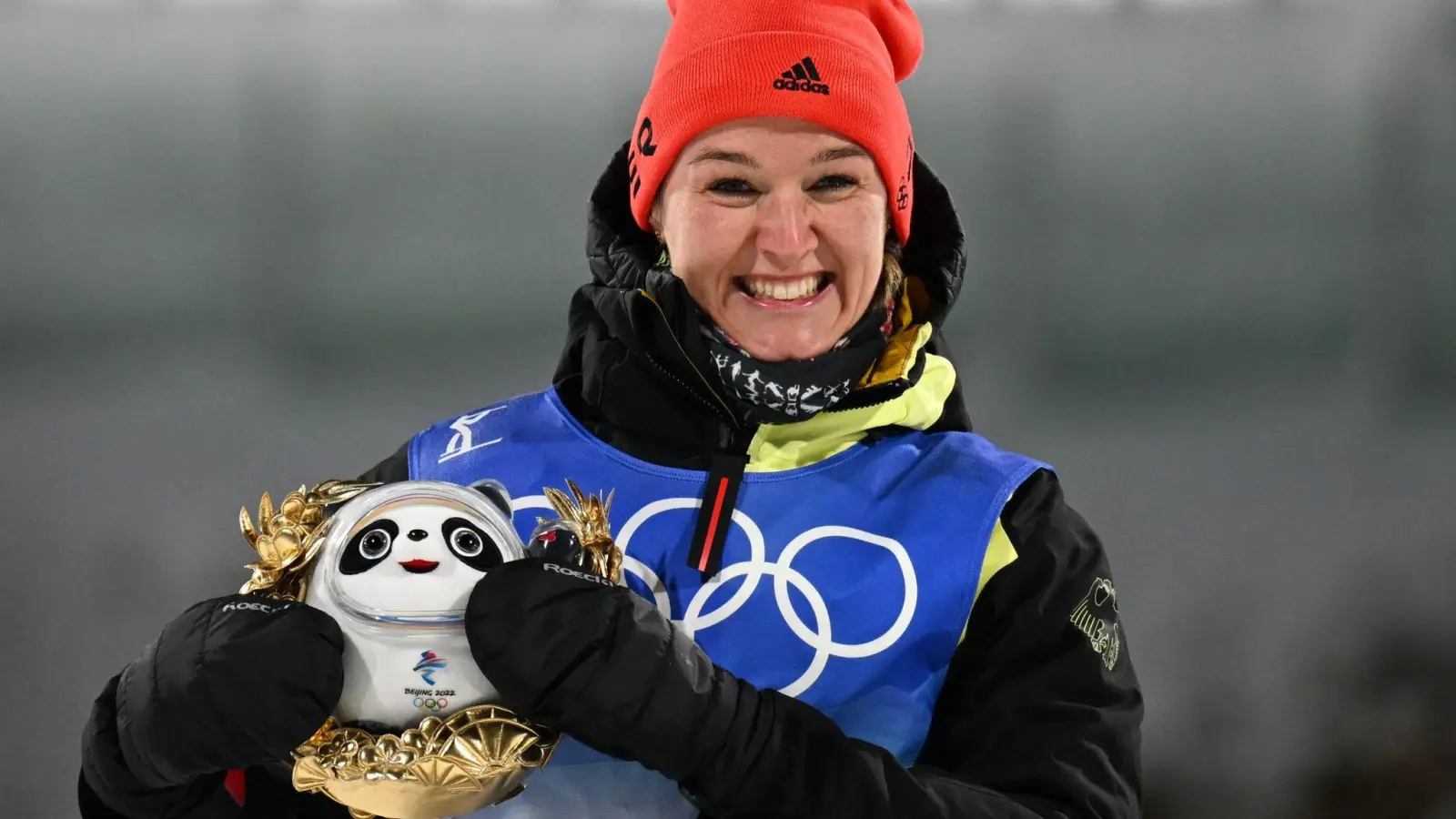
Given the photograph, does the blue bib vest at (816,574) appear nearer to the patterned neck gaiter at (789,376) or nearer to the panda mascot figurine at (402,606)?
the patterned neck gaiter at (789,376)

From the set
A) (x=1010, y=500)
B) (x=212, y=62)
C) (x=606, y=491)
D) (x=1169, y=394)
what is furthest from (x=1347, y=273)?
(x=212, y=62)

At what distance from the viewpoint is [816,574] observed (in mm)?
1184

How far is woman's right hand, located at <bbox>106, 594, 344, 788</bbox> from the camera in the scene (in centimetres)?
86

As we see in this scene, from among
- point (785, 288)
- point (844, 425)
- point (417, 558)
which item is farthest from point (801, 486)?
point (417, 558)

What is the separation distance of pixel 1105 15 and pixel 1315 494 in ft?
3.14

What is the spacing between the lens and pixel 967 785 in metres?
1.05

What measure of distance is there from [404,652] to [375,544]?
0.26 ft

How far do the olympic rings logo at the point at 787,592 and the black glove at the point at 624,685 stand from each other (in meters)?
0.17

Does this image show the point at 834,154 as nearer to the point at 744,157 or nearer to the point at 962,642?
the point at 744,157

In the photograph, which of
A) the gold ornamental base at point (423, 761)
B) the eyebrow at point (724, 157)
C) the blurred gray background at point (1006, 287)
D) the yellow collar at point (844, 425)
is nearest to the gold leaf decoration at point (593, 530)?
the gold ornamental base at point (423, 761)

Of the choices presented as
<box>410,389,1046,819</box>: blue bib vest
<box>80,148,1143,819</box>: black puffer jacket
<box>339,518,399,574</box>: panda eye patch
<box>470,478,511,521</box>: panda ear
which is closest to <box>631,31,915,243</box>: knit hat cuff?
<box>80,148,1143,819</box>: black puffer jacket

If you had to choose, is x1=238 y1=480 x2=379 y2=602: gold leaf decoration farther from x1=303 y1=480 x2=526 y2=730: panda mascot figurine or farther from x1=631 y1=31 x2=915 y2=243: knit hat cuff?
x1=631 y1=31 x2=915 y2=243: knit hat cuff

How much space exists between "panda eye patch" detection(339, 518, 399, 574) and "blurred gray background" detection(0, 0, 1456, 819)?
1451mm

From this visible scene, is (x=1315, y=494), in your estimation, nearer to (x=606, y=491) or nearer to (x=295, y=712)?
(x=606, y=491)
